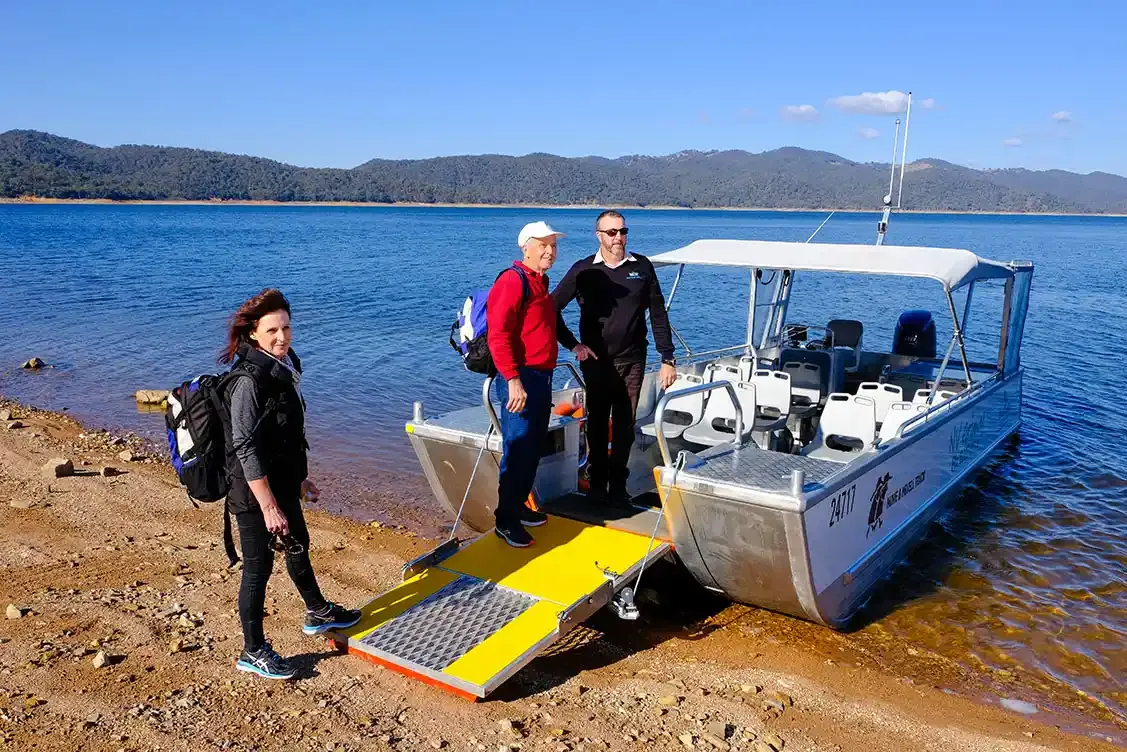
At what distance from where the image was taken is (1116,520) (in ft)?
26.2

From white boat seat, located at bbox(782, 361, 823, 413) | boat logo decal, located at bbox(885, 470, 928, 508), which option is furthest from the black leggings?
white boat seat, located at bbox(782, 361, 823, 413)

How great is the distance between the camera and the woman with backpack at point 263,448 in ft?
11.7

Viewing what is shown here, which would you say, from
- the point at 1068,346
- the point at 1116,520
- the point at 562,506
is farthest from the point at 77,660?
the point at 1068,346

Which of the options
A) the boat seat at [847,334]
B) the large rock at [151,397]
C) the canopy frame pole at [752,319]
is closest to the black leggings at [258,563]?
the canopy frame pole at [752,319]

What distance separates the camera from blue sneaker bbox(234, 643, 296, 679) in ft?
13.4

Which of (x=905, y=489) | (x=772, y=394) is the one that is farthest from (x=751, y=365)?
(x=905, y=489)

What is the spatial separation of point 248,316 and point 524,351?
1527mm

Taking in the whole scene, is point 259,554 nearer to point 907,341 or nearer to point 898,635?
point 898,635

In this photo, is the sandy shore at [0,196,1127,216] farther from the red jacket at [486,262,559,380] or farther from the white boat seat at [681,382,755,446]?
the red jacket at [486,262,559,380]

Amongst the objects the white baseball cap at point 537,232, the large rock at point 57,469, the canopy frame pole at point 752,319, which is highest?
the white baseball cap at point 537,232

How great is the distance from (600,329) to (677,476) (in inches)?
41.1

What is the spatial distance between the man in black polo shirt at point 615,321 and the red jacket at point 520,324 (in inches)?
16.6

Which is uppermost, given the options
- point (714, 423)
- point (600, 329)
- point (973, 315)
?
point (600, 329)

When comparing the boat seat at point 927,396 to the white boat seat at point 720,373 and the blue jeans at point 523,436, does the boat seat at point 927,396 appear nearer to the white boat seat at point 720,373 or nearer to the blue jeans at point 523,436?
the white boat seat at point 720,373
